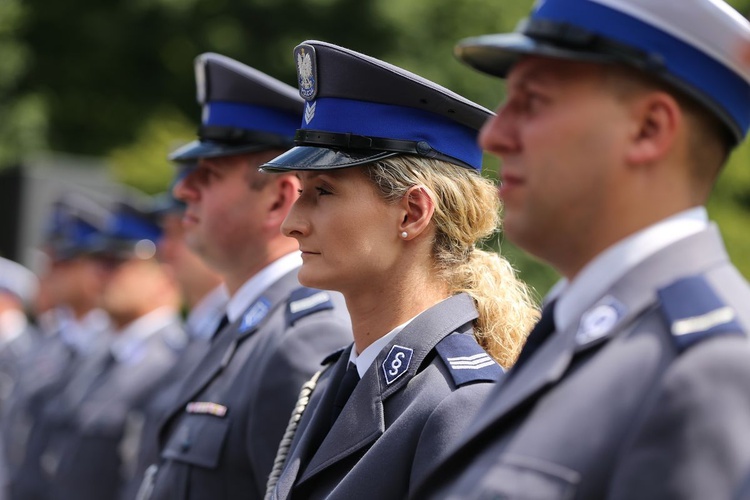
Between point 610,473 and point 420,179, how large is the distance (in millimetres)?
1413

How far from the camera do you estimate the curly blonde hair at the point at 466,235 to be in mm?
2984

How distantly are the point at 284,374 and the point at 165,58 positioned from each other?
12618mm

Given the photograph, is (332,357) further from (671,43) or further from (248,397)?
(671,43)

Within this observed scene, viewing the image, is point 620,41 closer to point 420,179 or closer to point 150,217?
point 420,179

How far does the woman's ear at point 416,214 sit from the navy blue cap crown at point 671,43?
112 centimetres

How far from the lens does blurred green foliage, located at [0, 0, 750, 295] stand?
36.5ft

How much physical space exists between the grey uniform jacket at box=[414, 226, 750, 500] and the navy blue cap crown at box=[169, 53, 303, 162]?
2.31 m

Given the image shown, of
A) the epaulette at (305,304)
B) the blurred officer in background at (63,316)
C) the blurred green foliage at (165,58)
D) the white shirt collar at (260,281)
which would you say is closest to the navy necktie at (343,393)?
the epaulette at (305,304)

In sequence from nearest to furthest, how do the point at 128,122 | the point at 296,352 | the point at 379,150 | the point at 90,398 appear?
the point at 379,150 < the point at 296,352 < the point at 90,398 < the point at 128,122

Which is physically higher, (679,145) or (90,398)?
(679,145)

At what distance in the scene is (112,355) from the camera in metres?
7.05

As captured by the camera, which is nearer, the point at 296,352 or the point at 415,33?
the point at 296,352

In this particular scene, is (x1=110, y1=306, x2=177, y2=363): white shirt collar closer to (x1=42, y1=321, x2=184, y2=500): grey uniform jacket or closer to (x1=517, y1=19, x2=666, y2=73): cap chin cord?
(x1=42, y1=321, x2=184, y2=500): grey uniform jacket

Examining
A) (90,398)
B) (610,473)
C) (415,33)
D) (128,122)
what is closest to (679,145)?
(610,473)
